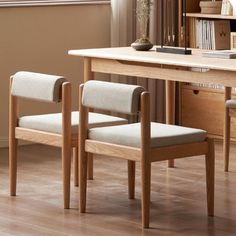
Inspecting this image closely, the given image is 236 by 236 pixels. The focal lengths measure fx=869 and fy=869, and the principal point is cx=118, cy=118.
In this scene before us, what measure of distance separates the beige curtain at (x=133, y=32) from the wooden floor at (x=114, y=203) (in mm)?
1086

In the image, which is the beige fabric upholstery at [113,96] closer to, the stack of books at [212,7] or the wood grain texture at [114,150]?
the wood grain texture at [114,150]

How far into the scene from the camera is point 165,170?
495cm

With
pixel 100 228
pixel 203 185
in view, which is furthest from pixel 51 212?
pixel 203 185

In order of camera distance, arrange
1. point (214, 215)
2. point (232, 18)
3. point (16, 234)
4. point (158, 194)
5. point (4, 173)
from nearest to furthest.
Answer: point (16, 234)
point (214, 215)
point (158, 194)
point (4, 173)
point (232, 18)

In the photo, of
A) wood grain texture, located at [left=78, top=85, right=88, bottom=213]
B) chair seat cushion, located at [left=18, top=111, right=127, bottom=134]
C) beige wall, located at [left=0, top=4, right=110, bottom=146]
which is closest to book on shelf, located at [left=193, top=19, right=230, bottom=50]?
beige wall, located at [left=0, top=4, right=110, bottom=146]

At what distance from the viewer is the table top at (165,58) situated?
12.9 ft

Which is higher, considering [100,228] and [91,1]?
[91,1]

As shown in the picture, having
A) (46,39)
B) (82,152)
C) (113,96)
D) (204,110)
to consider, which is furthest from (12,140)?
(204,110)

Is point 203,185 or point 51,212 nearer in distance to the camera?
point 51,212

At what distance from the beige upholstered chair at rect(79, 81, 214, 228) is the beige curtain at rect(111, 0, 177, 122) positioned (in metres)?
2.19

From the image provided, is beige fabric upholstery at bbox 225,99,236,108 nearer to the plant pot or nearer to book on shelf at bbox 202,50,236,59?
book on shelf at bbox 202,50,236,59

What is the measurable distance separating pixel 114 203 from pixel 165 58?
2.43 feet

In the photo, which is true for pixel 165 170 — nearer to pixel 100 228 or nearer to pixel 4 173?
pixel 4 173

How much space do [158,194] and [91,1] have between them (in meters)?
2.08
